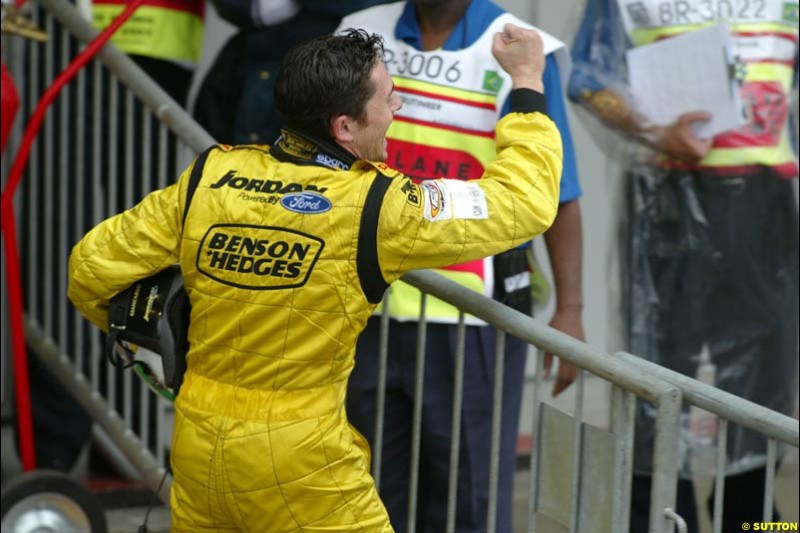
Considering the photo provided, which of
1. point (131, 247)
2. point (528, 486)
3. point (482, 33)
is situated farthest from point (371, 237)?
point (528, 486)

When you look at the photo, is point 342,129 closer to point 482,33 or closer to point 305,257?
point 305,257

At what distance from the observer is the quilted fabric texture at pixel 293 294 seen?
2.76 metres

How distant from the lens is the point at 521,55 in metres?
3.07

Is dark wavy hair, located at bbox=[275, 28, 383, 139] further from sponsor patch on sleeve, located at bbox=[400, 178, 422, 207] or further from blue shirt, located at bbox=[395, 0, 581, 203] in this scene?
blue shirt, located at bbox=[395, 0, 581, 203]

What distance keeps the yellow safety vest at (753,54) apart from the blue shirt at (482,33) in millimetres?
837

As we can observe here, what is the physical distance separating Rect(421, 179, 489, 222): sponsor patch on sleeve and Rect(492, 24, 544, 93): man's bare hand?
32 centimetres

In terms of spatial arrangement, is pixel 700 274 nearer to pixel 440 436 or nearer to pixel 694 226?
pixel 694 226

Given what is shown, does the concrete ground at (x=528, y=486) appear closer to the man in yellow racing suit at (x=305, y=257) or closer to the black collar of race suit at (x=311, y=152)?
the man in yellow racing suit at (x=305, y=257)

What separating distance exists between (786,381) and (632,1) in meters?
1.22

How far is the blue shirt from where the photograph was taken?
3.52 m

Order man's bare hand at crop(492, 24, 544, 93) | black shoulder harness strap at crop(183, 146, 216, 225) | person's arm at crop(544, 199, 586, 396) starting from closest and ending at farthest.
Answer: black shoulder harness strap at crop(183, 146, 216, 225), man's bare hand at crop(492, 24, 544, 93), person's arm at crop(544, 199, 586, 396)

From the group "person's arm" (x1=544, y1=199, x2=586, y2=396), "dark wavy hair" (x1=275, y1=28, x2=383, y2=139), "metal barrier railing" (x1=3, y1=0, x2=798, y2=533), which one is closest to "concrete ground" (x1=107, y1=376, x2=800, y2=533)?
"metal barrier railing" (x1=3, y1=0, x2=798, y2=533)

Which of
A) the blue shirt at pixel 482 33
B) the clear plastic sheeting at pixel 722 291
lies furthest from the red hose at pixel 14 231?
the clear plastic sheeting at pixel 722 291

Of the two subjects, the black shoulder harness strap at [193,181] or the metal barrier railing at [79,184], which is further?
the metal barrier railing at [79,184]
